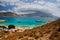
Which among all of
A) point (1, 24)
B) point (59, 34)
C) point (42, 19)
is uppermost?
point (59, 34)

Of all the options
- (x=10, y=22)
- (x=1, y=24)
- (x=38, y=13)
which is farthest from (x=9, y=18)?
(x=38, y=13)

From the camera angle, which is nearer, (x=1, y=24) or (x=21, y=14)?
(x=21, y=14)

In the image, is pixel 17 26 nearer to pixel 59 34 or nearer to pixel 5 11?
→ pixel 5 11

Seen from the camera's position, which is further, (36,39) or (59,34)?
(36,39)

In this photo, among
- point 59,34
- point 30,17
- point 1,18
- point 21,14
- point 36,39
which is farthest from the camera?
point 1,18

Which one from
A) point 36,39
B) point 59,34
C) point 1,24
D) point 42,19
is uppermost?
point 59,34

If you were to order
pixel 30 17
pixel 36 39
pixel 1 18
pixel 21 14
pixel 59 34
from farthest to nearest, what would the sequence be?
pixel 1 18
pixel 21 14
pixel 30 17
pixel 36 39
pixel 59 34

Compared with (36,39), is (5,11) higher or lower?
lower

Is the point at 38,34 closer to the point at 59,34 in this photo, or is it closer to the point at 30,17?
the point at 59,34

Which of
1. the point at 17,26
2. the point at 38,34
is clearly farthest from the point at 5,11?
the point at 38,34
